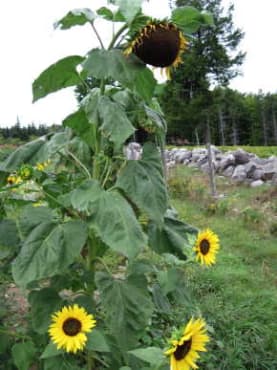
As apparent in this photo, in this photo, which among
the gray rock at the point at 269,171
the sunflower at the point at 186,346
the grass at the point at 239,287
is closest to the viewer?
the sunflower at the point at 186,346

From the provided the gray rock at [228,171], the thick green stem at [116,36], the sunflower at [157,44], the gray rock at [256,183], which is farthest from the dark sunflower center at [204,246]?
the gray rock at [228,171]

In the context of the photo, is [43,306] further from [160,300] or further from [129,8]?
[129,8]

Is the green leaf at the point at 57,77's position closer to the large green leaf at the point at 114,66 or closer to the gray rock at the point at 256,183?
the large green leaf at the point at 114,66

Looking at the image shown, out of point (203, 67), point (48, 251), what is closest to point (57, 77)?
point (48, 251)

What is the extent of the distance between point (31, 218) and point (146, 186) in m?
0.38

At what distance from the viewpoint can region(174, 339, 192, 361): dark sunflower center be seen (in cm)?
129

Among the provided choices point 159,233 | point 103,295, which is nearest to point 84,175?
point 159,233

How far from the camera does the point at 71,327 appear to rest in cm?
146

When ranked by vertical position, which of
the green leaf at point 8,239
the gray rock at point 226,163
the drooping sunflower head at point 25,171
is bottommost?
the gray rock at point 226,163

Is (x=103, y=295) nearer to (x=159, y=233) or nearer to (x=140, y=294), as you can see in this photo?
(x=140, y=294)

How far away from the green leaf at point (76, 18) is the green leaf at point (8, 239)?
0.71m

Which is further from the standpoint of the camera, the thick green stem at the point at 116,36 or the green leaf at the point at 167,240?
the green leaf at the point at 167,240

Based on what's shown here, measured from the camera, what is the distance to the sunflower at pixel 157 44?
144 centimetres

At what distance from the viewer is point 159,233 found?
1673 millimetres
